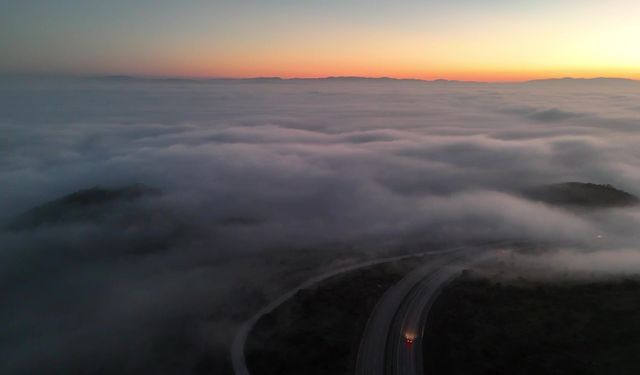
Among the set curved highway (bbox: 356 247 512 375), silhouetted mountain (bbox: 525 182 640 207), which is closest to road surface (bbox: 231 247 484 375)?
curved highway (bbox: 356 247 512 375)

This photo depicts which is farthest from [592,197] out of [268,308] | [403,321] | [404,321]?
[268,308]

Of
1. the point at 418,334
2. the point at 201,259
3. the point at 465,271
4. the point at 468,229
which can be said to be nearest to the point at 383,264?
the point at 465,271

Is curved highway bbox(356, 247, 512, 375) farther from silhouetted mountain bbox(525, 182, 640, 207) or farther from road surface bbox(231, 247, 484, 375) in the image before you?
silhouetted mountain bbox(525, 182, 640, 207)

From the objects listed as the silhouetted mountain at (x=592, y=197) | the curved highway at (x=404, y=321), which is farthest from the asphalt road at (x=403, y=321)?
the silhouetted mountain at (x=592, y=197)

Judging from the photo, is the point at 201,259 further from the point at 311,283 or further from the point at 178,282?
the point at 311,283

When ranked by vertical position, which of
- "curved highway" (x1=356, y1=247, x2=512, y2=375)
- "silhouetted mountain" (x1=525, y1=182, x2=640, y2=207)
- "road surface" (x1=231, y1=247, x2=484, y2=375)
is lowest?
"road surface" (x1=231, y1=247, x2=484, y2=375)

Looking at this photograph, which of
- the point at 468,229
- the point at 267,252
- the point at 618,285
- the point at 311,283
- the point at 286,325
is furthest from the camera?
the point at 468,229

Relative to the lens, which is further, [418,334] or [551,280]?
[551,280]

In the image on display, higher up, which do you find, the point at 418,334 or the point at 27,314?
the point at 418,334
